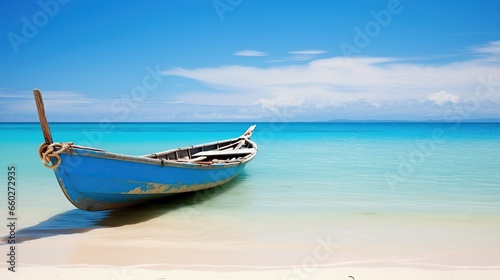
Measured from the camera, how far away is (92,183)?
6.03 metres

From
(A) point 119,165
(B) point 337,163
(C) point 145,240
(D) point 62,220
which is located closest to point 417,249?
(C) point 145,240

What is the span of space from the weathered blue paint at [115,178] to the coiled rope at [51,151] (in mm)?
100

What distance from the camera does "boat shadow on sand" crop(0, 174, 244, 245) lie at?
20.6 ft

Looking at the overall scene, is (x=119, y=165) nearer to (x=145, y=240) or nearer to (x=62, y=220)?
(x=145, y=240)

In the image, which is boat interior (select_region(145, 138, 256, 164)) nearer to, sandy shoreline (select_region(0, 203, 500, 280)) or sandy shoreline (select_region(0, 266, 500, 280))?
sandy shoreline (select_region(0, 203, 500, 280))

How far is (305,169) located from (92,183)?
956cm

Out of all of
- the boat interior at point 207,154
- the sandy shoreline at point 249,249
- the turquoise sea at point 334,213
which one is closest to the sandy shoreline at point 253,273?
the sandy shoreline at point 249,249

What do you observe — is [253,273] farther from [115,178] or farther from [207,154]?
[207,154]

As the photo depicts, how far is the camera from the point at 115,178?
624 cm

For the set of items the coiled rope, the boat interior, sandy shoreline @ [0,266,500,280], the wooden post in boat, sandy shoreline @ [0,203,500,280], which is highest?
the boat interior

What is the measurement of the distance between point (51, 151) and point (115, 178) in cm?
114

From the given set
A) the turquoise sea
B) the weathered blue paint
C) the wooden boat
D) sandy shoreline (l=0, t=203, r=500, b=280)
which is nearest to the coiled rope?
the wooden boat

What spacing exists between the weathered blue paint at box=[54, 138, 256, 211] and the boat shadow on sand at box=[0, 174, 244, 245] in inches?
12.5

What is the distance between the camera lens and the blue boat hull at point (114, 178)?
5.77 m
